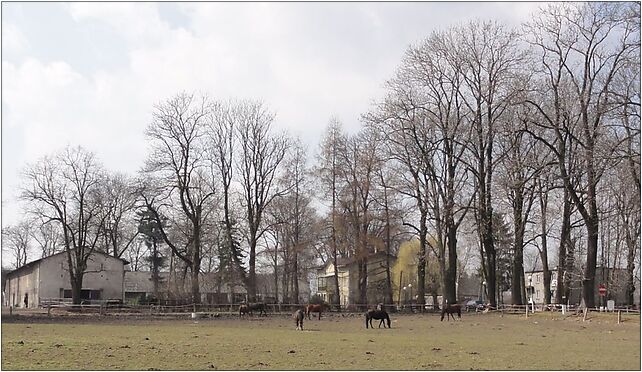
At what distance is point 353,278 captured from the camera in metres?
79.5

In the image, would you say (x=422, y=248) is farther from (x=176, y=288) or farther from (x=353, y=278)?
(x=353, y=278)

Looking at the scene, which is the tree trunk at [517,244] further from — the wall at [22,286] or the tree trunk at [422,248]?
the wall at [22,286]

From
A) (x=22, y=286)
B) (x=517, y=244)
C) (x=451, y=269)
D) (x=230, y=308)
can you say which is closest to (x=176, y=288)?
(x=230, y=308)

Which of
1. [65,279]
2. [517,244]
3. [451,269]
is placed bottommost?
[65,279]

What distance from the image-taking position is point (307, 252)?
6184cm

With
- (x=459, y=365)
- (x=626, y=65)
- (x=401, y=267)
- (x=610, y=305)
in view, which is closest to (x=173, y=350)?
(x=459, y=365)

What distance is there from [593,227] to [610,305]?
5996mm

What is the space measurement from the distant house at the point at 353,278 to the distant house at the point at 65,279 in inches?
763

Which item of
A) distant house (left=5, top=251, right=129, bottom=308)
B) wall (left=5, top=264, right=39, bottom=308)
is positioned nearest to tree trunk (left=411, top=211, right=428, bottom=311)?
distant house (left=5, top=251, right=129, bottom=308)

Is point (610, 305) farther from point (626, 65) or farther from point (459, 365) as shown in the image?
point (459, 365)

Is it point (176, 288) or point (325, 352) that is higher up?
point (325, 352)

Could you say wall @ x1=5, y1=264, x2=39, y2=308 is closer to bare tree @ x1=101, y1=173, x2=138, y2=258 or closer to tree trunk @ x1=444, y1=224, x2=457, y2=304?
bare tree @ x1=101, y1=173, x2=138, y2=258

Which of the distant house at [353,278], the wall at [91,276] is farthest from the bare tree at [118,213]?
the distant house at [353,278]

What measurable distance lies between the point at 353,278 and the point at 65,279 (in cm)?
2950
